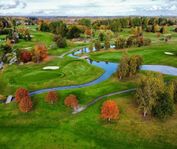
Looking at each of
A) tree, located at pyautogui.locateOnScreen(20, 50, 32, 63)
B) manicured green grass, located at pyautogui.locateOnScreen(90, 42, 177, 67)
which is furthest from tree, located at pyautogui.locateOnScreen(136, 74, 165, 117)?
tree, located at pyautogui.locateOnScreen(20, 50, 32, 63)

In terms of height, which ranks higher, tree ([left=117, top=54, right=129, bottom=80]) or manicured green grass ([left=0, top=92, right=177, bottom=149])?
tree ([left=117, top=54, right=129, bottom=80])

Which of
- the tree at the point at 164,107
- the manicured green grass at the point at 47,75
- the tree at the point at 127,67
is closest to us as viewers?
the tree at the point at 164,107

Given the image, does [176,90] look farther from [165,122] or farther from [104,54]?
[104,54]

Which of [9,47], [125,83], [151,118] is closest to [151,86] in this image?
[151,118]

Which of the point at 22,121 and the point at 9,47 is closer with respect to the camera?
the point at 22,121

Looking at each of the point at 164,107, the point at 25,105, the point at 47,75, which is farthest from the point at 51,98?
the point at 164,107

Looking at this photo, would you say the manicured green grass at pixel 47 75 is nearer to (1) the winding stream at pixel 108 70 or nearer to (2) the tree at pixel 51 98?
(1) the winding stream at pixel 108 70

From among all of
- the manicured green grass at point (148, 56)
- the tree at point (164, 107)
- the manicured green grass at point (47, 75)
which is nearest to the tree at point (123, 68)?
the manicured green grass at point (47, 75)

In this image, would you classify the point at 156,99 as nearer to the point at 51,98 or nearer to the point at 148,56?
the point at 51,98

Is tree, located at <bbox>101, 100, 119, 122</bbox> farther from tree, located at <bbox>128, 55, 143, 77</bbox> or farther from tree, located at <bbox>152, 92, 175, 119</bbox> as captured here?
tree, located at <bbox>128, 55, 143, 77</bbox>

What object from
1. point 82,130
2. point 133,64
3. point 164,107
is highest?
point 133,64

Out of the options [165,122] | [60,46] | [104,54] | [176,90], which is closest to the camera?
[165,122]
